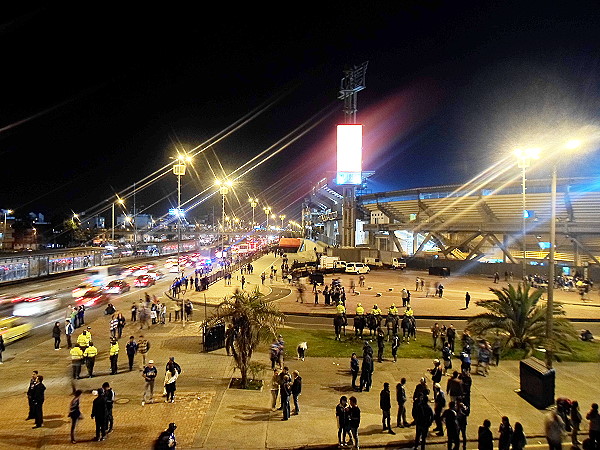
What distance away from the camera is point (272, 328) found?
1244 centimetres

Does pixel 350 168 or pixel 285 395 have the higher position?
pixel 350 168

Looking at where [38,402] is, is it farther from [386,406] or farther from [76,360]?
[386,406]

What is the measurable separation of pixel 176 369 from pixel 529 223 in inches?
1985

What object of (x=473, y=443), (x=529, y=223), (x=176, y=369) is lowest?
(x=473, y=443)

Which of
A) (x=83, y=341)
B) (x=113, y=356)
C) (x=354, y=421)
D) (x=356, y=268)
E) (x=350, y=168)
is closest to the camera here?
(x=354, y=421)

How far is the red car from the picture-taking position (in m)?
36.7

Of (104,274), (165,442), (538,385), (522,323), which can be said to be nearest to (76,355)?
(165,442)

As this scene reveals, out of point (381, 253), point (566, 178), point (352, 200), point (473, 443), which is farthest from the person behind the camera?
point (352, 200)

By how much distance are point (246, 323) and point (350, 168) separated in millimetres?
51109

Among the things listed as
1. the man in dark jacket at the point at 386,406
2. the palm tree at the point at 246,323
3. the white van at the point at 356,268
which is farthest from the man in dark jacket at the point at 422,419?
the white van at the point at 356,268

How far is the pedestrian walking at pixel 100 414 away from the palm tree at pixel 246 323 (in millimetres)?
4017

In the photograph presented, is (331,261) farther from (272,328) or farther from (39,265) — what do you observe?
(272,328)

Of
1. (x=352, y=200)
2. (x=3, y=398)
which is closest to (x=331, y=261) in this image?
(x=352, y=200)

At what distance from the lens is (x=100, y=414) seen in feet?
29.0
